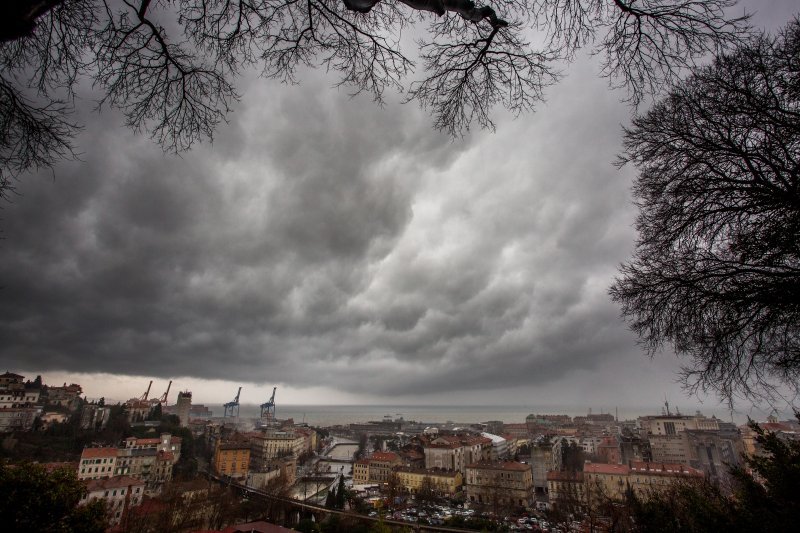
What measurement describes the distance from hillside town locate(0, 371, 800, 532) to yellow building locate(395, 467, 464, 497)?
15 centimetres

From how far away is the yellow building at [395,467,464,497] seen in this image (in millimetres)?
37344

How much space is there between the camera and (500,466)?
36875 mm

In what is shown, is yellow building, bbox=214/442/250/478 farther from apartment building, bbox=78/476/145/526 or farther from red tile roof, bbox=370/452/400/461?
apartment building, bbox=78/476/145/526

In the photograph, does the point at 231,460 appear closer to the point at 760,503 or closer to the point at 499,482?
the point at 499,482

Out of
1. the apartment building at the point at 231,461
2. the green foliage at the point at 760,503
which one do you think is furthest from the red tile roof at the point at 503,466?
the green foliage at the point at 760,503

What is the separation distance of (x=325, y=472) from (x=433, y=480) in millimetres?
17427

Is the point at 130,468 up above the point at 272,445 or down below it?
above

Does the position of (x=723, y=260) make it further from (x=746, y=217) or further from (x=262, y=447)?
(x=262, y=447)

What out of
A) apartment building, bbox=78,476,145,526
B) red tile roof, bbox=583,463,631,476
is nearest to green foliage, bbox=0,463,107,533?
apartment building, bbox=78,476,145,526

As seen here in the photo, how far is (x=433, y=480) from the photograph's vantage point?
38.9 m

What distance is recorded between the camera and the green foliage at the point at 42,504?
627cm

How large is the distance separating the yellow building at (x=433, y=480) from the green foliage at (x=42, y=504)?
34059mm

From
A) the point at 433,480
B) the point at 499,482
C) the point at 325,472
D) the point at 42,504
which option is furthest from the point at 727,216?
the point at 325,472

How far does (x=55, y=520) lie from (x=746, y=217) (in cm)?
1138
